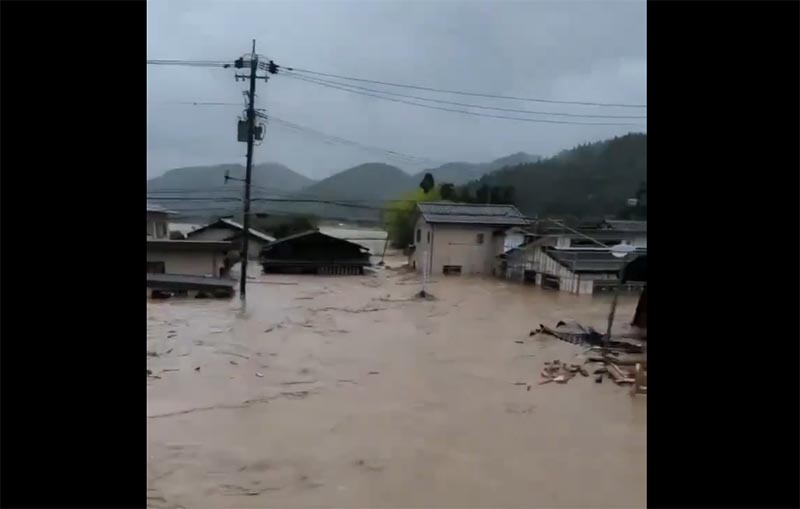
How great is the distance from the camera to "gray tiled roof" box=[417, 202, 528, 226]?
6348 mm

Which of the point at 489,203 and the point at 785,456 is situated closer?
the point at 785,456

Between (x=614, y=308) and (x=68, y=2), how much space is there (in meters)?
5.93

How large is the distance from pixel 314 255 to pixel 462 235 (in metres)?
1.61

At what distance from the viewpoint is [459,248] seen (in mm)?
6906

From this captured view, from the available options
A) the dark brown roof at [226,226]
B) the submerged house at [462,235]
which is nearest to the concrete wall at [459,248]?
the submerged house at [462,235]

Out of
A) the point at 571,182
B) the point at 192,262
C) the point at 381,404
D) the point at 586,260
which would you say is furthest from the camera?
the point at 192,262

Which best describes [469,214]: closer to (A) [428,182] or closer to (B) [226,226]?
(A) [428,182]

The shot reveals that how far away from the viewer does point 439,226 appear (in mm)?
6586

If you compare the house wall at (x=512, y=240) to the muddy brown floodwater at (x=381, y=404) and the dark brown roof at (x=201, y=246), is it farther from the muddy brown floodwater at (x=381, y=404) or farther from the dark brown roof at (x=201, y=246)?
the dark brown roof at (x=201, y=246)

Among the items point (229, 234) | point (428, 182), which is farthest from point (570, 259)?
point (229, 234)

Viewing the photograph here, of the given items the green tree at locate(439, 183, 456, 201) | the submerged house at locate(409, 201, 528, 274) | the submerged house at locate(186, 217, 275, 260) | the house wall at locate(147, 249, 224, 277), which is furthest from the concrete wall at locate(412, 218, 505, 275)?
the house wall at locate(147, 249, 224, 277)

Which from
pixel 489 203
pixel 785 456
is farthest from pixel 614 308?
pixel 785 456

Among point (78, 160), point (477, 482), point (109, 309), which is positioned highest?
point (78, 160)

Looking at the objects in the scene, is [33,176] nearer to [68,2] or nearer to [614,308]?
[68,2]
